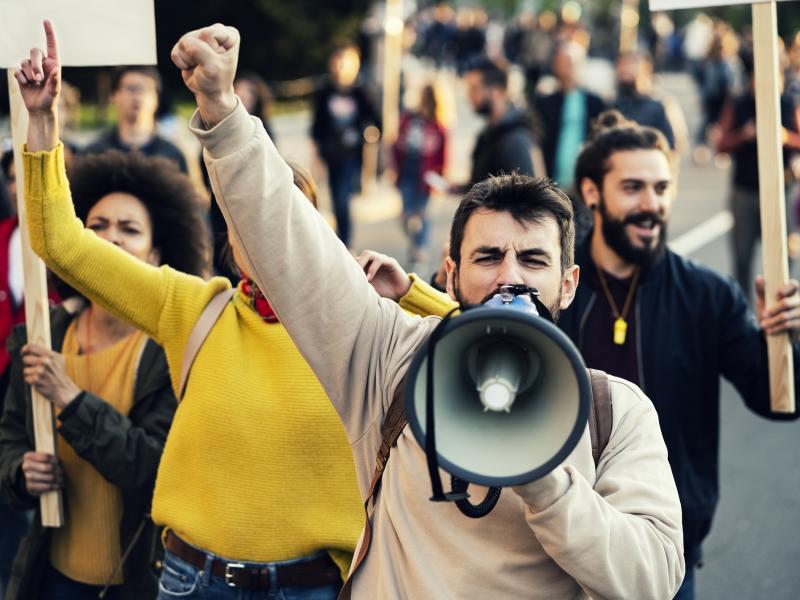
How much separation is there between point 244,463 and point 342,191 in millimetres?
9536

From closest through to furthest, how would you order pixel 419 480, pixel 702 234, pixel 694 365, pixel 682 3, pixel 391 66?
1. pixel 419 480
2. pixel 682 3
3. pixel 694 365
4. pixel 702 234
5. pixel 391 66

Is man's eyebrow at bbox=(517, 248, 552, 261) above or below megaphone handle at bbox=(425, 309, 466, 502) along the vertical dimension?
above

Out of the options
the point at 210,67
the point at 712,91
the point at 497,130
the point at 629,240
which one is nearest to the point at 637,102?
the point at 497,130

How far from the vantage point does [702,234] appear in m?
14.2

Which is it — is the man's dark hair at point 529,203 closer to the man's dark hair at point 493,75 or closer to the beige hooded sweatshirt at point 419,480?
the beige hooded sweatshirt at point 419,480

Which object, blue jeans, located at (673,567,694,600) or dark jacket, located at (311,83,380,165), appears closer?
blue jeans, located at (673,567,694,600)

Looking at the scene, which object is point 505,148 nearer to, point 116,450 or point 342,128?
point 116,450

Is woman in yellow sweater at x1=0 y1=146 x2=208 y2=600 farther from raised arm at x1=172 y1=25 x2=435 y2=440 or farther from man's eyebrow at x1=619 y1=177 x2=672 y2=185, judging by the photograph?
man's eyebrow at x1=619 y1=177 x2=672 y2=185

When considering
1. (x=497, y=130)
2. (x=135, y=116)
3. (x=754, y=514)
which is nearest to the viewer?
(x=754, y=514)

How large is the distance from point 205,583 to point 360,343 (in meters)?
1.01

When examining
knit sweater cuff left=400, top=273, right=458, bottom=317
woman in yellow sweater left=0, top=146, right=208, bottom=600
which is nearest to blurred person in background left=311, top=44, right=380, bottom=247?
woman in yellow sweater left=0, top=146, right=208, bottom=600

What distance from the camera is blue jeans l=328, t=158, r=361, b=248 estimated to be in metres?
12.5

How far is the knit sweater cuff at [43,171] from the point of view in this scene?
3113 mm

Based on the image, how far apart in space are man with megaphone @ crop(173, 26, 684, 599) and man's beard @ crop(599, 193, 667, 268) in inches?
59.4
